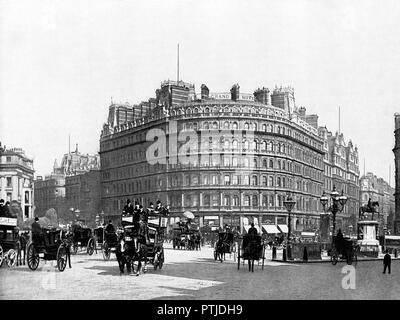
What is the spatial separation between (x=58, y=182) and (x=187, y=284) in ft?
343

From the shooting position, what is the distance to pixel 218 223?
6712 cm

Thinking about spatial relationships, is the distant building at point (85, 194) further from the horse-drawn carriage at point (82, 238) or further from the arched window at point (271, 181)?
the horse-drawn carriage at point (82, 238)

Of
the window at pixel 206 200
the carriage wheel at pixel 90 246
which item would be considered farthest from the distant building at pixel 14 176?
the carriage wheel at pixel 90 246

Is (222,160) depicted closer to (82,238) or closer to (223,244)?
(82,238)

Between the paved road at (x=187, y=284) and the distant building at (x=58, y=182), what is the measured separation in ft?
307

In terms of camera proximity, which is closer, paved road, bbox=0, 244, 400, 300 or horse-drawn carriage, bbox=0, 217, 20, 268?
paved road, bbox=0, 244, 400, 300

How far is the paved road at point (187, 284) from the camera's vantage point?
12.6m

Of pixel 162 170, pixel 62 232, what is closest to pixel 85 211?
pixel 162 170

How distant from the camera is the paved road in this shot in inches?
496

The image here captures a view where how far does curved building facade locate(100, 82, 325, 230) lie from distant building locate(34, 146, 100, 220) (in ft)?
128

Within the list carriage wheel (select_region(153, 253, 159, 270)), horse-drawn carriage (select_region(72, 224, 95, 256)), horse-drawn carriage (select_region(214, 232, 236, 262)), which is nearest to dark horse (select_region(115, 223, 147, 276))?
carriage wheel (select_region(153, 253, 159, 270))

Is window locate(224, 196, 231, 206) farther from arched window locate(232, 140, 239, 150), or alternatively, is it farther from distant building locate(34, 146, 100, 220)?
distant building locate(34, 146, 100, 220)
